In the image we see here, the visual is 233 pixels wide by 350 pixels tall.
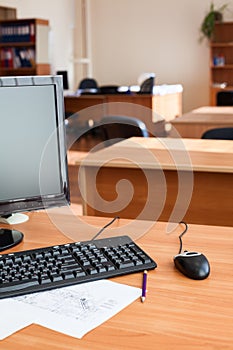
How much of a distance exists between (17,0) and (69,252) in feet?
25.9

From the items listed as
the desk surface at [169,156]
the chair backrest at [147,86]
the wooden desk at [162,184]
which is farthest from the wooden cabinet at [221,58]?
the wooden desk at [162,184]

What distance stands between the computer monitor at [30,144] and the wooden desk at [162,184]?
111 centimetres

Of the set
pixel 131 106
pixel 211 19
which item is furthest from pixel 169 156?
pixel 211 19

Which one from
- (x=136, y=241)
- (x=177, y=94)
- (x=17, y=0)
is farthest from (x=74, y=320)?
(x=17, y=0)

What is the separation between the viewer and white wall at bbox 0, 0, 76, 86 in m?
8.69

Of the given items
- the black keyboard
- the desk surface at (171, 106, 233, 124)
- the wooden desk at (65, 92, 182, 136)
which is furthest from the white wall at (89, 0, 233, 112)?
the black keyboard

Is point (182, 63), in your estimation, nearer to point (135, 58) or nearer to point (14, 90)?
point (135, 58)

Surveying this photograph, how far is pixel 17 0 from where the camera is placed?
8414 millimetres

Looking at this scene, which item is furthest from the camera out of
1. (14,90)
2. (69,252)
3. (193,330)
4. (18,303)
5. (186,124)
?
(186,124)

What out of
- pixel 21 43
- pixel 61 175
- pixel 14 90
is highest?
pixel 21 43

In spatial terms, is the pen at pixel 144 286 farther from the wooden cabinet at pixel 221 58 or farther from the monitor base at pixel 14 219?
the wooden cabinet at pixel 221 58

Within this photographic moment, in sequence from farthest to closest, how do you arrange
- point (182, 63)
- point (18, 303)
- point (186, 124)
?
1. point (182, 63)
2. point (186, 124)
3. point (18, 303)

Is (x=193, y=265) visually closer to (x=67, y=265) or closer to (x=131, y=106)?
(x=67, y=265)

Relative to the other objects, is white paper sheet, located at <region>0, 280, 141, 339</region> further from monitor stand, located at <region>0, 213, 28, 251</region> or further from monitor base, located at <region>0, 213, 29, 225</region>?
monitor base, located at <region>0, 213, 29, 225</region>
